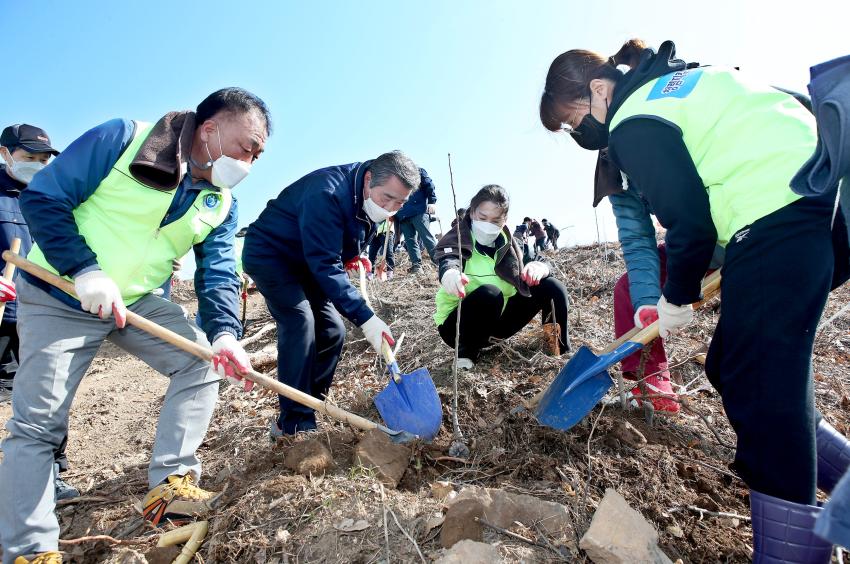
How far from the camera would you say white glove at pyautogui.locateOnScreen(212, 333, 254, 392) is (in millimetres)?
2359

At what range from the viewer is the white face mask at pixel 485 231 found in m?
3.74

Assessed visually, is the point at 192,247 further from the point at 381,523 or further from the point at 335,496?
the point at 381,523

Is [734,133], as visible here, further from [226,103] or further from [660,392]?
[226,103]

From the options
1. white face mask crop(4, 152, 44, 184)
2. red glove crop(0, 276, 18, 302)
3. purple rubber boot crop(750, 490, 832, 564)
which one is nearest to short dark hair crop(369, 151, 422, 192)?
purple rubber boot crop(750, 490, 832, 564)

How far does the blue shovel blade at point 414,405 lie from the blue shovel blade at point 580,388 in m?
0.52

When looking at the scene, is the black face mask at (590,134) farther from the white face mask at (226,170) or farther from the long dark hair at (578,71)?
the white face mask at (226,170)

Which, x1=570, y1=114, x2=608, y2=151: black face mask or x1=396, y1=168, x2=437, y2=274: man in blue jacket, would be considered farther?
x1=396, y1=168, x2=437, y2=274: man in blue jacket

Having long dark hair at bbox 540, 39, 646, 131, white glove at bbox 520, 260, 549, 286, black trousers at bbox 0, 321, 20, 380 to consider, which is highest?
long dark hair at bbox 540, 39, 646, 131

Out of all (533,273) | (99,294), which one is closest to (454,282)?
(533,273)

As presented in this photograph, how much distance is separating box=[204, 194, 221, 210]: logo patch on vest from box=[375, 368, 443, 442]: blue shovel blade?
4.25ft

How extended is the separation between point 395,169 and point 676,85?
1515mm

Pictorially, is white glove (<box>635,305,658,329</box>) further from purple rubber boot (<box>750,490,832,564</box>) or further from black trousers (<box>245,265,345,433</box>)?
black trousers (<box>245,265,345,433</box>)

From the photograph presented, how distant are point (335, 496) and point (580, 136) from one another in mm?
1794

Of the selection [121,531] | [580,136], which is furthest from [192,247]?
[580,136]
